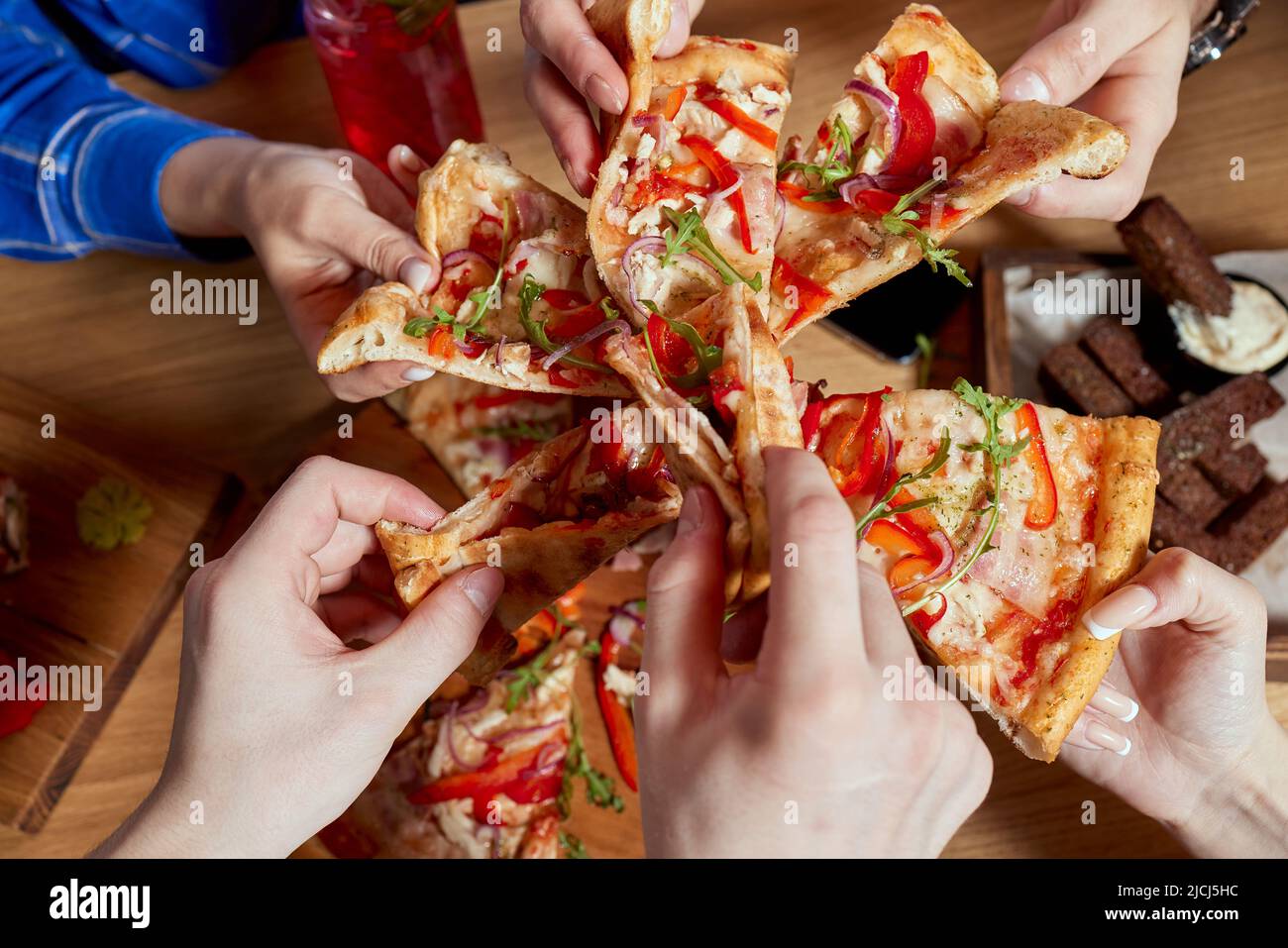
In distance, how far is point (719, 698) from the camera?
1.66 meters

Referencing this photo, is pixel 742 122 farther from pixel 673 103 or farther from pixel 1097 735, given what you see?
pixel 1097 735

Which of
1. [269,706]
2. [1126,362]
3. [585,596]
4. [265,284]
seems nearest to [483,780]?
[585,596]

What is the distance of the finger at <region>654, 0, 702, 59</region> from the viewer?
94.4 inches

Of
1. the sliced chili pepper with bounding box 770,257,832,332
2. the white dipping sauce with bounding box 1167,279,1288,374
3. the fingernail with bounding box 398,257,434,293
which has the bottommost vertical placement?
the white dipping sauce with bounding box 1167,279,1288,374

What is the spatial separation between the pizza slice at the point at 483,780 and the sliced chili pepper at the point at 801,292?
1.33 meters

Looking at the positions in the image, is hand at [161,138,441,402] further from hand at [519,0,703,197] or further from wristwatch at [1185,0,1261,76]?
wristwatch at [1185,0,1261,76]

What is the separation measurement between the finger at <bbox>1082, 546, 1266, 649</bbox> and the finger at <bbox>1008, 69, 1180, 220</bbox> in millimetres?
986

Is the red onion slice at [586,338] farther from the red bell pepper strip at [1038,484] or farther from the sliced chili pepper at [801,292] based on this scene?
the red bell pepper strip at [1038,484]

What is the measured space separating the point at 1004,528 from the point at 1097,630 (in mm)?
Answer: 312

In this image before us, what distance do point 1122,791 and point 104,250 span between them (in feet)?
12.8

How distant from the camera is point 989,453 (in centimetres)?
233

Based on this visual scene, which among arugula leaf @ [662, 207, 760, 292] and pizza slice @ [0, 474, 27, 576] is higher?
arugula leaf @ [662, 207, 760, 292]

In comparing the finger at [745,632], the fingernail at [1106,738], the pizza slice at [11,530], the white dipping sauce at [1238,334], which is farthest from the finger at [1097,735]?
the pizza slice at [11,530]

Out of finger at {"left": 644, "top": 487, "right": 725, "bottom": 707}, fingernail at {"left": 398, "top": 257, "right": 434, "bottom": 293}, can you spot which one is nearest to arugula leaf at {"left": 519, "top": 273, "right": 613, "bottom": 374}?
fingernail at {"left": 398, "top": 257, "right": 434, "bottom": 293}
